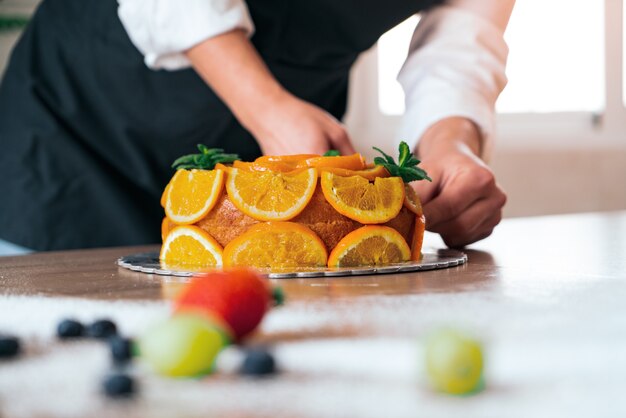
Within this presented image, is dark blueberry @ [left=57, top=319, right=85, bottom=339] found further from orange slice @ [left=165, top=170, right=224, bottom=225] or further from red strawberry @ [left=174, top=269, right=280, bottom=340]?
orange slice @ [left=165, top=170, right=224, bottom=225]

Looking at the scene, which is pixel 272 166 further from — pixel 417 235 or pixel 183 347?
pixel 183 347

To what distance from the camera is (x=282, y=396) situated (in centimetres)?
37

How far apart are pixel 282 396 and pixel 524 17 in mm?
3416

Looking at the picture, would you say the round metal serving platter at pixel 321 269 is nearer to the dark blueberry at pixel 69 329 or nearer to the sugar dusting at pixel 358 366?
the sugar dusting at pixel 358 366

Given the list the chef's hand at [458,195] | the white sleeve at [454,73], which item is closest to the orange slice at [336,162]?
the chef's hand at [458,195]

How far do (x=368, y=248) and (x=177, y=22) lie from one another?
479 millimetres

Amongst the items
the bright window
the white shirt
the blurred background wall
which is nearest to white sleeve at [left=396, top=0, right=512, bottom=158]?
the white shirt

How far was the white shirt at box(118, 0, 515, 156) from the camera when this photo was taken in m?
1.13

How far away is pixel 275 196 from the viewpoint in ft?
2.62

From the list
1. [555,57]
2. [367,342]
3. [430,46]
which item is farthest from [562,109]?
[367,342]

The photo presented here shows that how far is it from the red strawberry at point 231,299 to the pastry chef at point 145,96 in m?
0.80

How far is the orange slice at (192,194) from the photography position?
821 mm

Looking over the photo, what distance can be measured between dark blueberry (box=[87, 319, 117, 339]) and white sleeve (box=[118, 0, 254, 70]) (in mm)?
681

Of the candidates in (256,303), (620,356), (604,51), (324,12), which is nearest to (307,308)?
(256,303)
